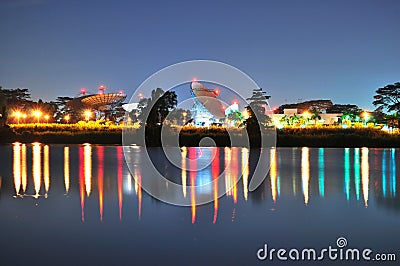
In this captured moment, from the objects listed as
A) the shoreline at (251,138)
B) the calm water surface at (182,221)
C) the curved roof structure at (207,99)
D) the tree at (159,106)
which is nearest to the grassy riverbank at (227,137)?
the shoreline at (251,138)

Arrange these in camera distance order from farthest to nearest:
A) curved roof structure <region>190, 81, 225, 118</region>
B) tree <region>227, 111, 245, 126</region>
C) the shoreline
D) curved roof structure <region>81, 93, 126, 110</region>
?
curved roof structure <region>81, 93, 126, 110</region>
curved roof structure <region>190, 81, 225, 118</region>
tree <region>227, 111, 245, 126</region>
the shoreline

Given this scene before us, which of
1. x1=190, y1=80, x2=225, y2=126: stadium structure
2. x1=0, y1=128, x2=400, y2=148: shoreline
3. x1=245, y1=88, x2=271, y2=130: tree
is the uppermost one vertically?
x1=190, y1=80, x2=225, y2=126: stadium structure

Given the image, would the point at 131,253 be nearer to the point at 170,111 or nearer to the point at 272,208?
the point at 272,208

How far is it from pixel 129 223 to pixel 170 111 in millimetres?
17100

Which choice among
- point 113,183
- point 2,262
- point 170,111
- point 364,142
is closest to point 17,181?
point 113,183

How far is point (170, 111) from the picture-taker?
21266mm

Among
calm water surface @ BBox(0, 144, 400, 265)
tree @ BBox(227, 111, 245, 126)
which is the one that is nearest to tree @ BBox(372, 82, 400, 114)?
tree @ BBox(227, 111, 245, 126)

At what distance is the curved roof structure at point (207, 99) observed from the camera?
134 feet

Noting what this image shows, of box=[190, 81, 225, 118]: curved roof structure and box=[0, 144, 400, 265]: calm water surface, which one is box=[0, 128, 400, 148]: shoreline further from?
box=[190, 81, 225, 118]: curved roof structure

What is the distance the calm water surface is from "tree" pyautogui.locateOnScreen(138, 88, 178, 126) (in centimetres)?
1303

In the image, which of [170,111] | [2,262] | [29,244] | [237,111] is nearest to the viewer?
[2,262]

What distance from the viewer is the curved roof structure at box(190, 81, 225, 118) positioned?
1610 inches

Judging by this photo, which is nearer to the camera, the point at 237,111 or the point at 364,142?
the point at 364,142

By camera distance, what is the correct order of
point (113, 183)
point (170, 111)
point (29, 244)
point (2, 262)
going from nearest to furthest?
point (2, 262) < point (29, 244) < point (113, 183) < point (170, 111)
